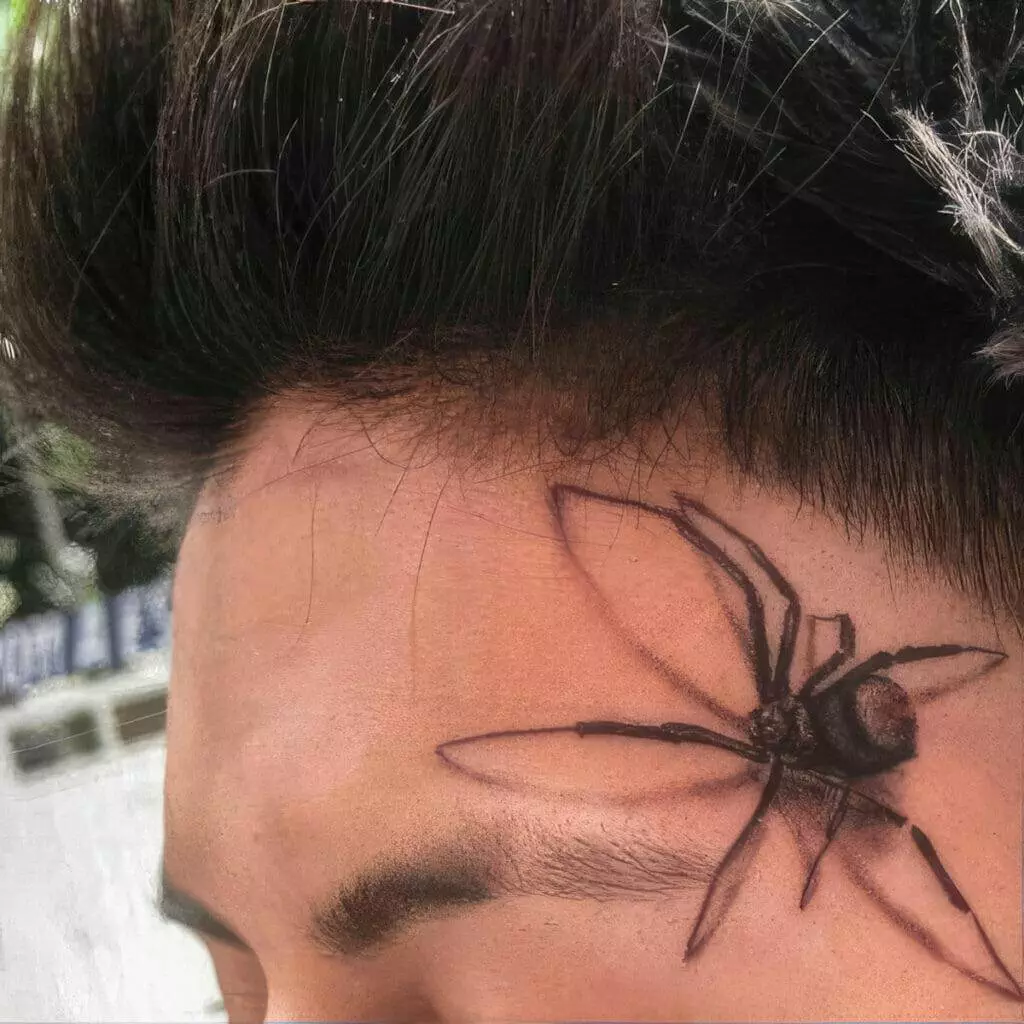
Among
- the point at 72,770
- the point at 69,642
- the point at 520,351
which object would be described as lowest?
the point at 72,770

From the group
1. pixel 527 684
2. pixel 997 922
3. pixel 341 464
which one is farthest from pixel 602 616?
pixel 997 922

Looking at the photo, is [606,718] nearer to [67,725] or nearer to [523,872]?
[523,872]

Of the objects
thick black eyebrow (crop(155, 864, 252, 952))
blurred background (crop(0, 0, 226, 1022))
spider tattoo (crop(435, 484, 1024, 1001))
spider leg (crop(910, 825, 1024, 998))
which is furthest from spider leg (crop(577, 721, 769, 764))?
blurred background (crop(0, 0, 226, 1022))

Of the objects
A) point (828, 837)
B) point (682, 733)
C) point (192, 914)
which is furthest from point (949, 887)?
point (192, 914)

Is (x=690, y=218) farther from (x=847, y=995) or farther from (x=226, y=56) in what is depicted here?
(x=847, y=995)

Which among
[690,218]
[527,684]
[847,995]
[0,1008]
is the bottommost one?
[0,1008]

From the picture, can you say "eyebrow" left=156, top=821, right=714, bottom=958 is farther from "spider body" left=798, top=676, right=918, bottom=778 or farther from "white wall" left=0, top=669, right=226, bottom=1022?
"white wall" left=0, top=669, right=226, bottom=1022
